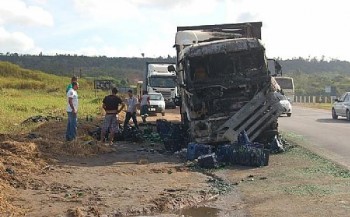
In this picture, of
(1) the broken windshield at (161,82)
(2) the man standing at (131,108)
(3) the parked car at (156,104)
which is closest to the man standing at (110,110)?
(2) the man standing at (131,108)

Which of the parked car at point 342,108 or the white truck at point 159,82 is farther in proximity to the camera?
the white truck at point 159,82

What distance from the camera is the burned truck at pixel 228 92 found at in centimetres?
1495

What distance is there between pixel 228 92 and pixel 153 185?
568 cm

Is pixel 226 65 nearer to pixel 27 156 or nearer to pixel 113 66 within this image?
pixel 27 156

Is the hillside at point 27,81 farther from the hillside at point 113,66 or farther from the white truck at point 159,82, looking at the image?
the hillside at point 113,66

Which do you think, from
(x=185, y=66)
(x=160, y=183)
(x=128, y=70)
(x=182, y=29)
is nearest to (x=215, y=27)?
(x=182, y=29)

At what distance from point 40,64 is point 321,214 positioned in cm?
14067

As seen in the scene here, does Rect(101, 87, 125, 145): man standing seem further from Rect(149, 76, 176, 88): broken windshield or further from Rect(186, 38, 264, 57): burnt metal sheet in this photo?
Rect(149, 76, 176, 88): broken windshield

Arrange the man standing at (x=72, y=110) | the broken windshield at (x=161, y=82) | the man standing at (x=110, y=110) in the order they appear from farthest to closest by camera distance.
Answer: the broken windshield at (x=161, y=82) → the man standing at (x=110, y=110) → the man standing at (x=72, y=110)

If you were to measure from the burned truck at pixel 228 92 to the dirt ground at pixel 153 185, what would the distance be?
3.73ft

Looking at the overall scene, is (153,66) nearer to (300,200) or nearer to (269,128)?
(269,128)

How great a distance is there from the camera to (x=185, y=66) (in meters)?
15.8

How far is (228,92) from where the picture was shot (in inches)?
604

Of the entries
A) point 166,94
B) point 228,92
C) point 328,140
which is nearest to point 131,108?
point 228,92
